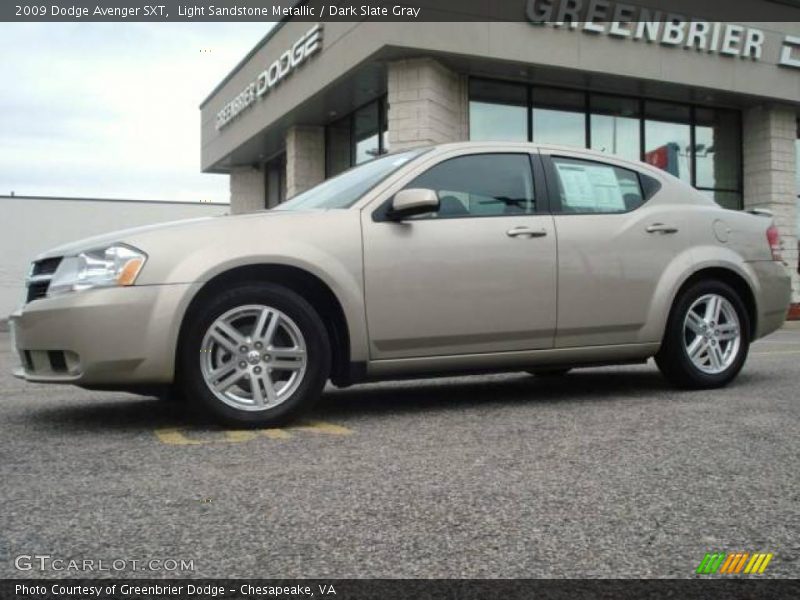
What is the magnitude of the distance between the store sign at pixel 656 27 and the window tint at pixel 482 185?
1004 cm

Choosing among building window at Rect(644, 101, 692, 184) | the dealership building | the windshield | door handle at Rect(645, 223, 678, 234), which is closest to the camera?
the windshield

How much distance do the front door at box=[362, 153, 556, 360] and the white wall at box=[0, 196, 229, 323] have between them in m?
25.3

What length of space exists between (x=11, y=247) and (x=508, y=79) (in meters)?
21.2

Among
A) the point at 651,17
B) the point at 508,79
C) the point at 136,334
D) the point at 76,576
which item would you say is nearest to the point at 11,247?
the point at 508,79

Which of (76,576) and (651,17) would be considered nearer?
(76,576)

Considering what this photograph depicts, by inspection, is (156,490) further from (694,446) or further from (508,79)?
(508,79)

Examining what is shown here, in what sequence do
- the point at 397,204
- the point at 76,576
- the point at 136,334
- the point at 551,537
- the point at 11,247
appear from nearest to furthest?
the point at 76,576 → the point at 551,537 → the point at 136,334 → the point at 397,204 → the point at 11,247

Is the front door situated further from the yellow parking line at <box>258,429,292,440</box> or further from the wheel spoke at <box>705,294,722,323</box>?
the wheel spoke at <box>705,294,722,323</box>

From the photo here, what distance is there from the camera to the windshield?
14.6 ft

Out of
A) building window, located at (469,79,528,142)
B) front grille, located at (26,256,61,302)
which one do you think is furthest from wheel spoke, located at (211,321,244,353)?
building window, located at (469,79,528,142)

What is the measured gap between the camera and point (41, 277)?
396 centimetres

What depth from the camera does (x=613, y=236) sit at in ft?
15.8

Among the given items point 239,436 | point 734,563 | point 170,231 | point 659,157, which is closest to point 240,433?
point 239,436

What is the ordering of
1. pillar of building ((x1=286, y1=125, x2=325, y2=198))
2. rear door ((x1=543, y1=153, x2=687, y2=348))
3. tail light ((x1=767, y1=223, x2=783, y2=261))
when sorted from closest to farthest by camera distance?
rear door ((x1=543, y1=153, x2=687, y2=348))
tail light ((x1=767, y1=223, x2=783, y2=261))
pillar of building ((x1=286, y1=125, x2=325, y2=198))
